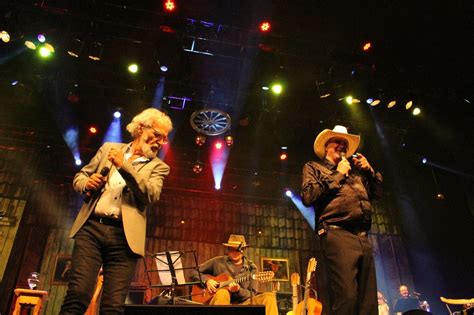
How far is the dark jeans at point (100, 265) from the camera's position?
1.89 metres

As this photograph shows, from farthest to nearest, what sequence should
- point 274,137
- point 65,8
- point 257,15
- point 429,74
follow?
point 274,137, point 429,74, point 257,15, point 65,8

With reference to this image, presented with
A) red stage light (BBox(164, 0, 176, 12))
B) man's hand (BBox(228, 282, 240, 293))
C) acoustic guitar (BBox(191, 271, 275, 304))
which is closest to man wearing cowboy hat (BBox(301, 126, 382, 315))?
acoustic guitar (BBox(191, 271, 275, 304))

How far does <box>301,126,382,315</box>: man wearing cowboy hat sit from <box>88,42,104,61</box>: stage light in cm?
568

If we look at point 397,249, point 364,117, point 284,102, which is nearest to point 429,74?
point 364,117

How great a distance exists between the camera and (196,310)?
299 centimetres

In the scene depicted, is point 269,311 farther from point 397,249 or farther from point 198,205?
point 397,249

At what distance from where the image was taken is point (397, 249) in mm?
10320

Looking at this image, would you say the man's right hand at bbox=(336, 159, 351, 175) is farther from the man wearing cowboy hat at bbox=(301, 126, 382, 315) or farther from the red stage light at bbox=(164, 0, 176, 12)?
the red stage light at bbox=(164, 0, 176, 12)

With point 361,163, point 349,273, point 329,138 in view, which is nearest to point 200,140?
point 329,138

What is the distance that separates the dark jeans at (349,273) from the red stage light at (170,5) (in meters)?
5.69

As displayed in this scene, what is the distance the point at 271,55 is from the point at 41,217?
266 inches

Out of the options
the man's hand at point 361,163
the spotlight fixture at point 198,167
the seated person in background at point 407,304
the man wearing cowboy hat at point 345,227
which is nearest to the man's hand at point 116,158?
the man wearing cowboy hat at point 345,227

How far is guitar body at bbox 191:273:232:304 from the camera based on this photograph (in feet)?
19.0

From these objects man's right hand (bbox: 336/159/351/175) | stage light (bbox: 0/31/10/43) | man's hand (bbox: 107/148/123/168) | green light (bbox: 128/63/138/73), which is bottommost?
man's hand (bbox: 107/148/123/168)
